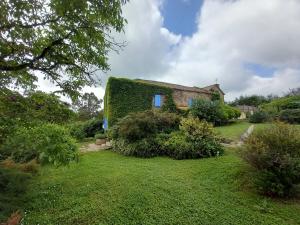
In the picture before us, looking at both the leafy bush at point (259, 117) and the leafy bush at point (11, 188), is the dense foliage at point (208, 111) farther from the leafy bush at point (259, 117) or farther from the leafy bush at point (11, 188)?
the leafy bush at point (11, 188)

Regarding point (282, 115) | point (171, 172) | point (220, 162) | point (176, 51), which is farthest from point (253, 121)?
point (171, 172)

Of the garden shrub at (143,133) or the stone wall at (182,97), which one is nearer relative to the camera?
the garden shrub at (143,133)

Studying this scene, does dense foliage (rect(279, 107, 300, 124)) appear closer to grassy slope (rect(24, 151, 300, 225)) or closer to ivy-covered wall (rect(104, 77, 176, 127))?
ivy-covered wall (rect(104, 77, 176, 127))

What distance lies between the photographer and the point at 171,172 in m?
7.23

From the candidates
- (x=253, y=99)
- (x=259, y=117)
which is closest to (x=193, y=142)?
(x=259, y=117)

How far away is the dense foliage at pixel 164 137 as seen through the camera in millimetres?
9258

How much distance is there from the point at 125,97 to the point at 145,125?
7743 millimetres

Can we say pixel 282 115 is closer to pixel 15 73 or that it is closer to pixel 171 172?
pixel 171 172

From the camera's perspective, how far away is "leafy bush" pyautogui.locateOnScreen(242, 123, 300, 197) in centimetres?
507

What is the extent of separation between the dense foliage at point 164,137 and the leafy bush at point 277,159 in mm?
3519

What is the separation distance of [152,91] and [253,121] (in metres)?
10.6

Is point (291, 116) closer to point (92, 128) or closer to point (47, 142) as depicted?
point (92, 128)

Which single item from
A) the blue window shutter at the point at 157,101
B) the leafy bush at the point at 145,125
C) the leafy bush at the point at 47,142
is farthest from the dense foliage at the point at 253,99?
the leafy bush at the point at 47,142

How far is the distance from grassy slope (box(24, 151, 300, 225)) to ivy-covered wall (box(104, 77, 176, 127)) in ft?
34.1
